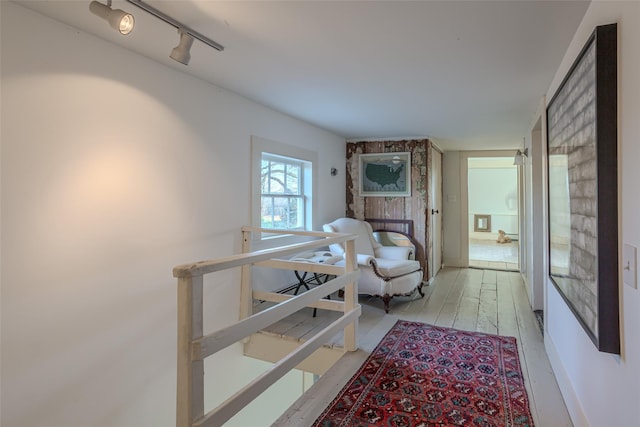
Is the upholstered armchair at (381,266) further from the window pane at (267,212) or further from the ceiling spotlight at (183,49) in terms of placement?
the ceiling spotlight at (183,49)

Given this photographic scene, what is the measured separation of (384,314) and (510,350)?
126cm

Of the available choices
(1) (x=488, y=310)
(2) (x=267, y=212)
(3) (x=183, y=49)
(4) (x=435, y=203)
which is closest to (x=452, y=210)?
(4) (x=435, y=203)

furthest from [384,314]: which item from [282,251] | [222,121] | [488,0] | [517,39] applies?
[488,0]

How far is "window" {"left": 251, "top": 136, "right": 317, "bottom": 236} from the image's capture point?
3.35 meters

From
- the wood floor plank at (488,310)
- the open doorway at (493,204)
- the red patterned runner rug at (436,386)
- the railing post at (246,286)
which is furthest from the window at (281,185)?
the open doorway at (493,204)

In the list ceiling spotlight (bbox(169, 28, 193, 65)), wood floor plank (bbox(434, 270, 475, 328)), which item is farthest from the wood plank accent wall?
ceiling spotlight (bbox(169, 28, 193, 65))

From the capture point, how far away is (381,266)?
3941 millimetres

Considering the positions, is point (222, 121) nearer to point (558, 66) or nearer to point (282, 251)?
point (282, 251)

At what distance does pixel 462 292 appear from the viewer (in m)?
4.71

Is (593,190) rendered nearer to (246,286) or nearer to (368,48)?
(368,48)

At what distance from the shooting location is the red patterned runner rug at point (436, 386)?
6.51 feet

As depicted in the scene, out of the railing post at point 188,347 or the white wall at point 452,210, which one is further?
the white wall at point 452,210

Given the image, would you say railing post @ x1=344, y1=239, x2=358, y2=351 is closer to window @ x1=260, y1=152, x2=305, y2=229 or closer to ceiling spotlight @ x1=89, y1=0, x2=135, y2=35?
window @ x1=260, y1=152, x2=305, y2=229

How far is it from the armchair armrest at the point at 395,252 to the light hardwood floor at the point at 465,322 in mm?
541
